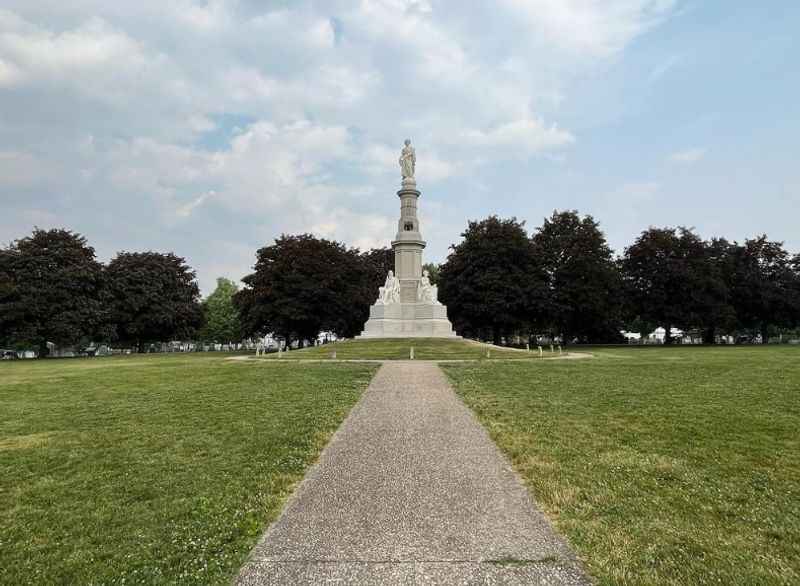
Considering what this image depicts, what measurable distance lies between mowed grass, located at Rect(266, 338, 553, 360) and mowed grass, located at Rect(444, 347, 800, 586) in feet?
46.3

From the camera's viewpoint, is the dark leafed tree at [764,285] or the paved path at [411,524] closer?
the paved path at [411,524]

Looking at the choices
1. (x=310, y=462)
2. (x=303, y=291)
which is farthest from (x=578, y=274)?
(x=310, y=462)

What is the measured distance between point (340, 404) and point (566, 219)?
5315cm

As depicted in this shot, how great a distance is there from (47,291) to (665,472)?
55.8m

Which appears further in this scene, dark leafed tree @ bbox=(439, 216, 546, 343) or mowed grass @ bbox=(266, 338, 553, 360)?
dark leafed tree @ bbox=(439, 216, 546, 343)

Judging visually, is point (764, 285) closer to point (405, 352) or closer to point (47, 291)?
point (405, 352)

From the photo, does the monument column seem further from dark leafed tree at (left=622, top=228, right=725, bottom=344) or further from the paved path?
the paved path

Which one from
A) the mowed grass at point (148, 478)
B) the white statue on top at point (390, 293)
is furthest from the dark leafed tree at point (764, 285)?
the mowed grass at point (148, 478)

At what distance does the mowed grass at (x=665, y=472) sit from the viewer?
4875 millimetres

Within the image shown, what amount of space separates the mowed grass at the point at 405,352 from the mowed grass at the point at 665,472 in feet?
46.3

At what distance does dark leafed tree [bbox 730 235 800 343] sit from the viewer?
2420 inches

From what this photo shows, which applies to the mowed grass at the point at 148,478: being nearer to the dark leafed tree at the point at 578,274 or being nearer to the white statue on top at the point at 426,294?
the white statue on top at the point at 426,294

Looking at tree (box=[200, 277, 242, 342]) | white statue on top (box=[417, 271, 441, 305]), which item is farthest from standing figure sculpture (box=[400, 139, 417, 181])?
tree (box=[200, 277, 242, 342])

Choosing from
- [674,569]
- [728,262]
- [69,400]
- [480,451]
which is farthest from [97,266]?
[728,262]
